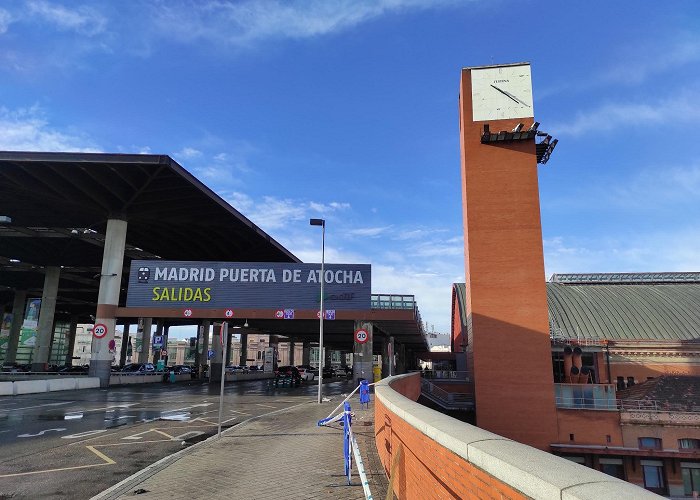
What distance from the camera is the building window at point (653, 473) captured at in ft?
105

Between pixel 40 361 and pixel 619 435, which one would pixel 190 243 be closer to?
pixel 40 361

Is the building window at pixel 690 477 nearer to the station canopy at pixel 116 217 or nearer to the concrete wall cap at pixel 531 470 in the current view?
the station canopy at pixel 116 217

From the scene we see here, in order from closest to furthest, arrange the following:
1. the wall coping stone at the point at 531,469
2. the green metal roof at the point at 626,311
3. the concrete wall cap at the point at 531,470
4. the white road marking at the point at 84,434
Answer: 1. the wall coping stone at the point at 531,469
2. the concrete wall cap at the point at 531,470
3. the white road marking at the point at 84,434
4. the green metal roof at the point at 626,311

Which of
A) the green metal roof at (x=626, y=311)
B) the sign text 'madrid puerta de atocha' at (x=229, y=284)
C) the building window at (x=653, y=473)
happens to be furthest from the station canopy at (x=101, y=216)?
the building window at (x=653, y=473)

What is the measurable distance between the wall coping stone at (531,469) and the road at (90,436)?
7332 millimetres

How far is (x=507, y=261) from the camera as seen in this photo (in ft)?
109

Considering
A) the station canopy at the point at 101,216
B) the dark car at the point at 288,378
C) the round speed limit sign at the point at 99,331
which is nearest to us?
the station canopy at the point at 101,216

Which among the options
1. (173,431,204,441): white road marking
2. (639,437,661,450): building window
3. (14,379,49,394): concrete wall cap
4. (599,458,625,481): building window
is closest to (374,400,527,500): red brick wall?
(173,431,204,441): white road marking

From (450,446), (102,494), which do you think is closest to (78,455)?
(102,494)

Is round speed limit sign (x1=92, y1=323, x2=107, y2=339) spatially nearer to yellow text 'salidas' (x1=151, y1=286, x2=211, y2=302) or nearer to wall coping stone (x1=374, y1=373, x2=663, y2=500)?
yellow text 'salidas' (x1=151, y1=286, x2=211, y2=302)

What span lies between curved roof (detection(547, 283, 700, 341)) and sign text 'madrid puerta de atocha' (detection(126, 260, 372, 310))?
27765 millimetres

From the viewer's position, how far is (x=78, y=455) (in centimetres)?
1115

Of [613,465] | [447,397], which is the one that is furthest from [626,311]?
[447,397]

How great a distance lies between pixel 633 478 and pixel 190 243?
4771cm
